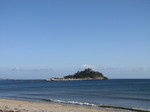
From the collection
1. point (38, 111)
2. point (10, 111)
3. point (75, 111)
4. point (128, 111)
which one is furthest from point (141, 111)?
point (10, 111)

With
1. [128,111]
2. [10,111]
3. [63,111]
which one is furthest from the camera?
[128,111]

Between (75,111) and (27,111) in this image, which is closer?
(27,111)

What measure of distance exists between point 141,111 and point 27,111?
35.7 feet

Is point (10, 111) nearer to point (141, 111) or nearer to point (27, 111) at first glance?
point (27, 111)

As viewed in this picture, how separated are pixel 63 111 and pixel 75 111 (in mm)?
1120

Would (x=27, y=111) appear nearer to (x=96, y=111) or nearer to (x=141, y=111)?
(x=96, y=111)

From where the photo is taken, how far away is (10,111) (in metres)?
20.5

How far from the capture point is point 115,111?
2378 centimetres

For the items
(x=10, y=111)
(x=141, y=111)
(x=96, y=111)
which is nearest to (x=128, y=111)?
(x=141, y=111)

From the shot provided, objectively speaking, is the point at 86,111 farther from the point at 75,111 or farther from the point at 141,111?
the point at 141,111

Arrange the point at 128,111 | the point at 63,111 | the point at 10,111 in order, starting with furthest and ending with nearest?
the point at 128,111
the point at 63,111
the point at 10,111

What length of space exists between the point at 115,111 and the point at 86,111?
9.42 ft

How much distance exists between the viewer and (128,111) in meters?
24.2

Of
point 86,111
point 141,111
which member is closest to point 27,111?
point 86,111
